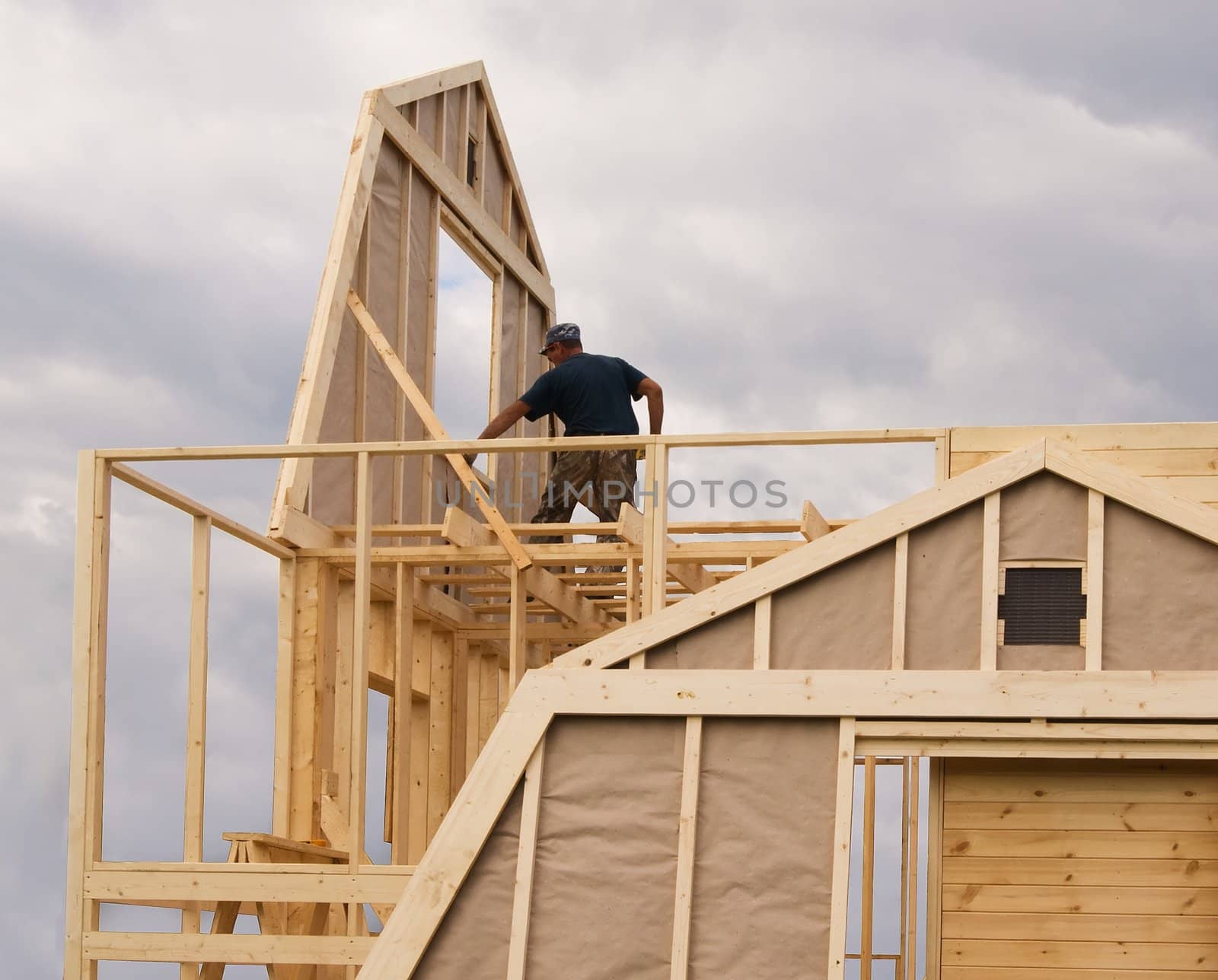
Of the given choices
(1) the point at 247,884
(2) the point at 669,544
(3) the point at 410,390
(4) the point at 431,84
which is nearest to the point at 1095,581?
(2) the point at 669,544

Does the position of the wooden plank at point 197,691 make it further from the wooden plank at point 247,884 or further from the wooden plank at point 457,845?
the wooden plank at point 457,845

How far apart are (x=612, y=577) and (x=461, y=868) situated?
5.25 metres

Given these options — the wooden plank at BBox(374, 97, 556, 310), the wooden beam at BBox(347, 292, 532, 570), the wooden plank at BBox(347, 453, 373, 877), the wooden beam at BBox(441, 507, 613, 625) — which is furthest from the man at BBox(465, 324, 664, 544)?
the wooden plank at BBox(347, 453, 373, 877)

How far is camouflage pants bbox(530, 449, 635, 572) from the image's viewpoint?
45.4ft

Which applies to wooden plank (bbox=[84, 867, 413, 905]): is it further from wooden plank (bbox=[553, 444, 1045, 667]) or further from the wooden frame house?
wooden plank (bbox=[553, 444, 1045, 667])

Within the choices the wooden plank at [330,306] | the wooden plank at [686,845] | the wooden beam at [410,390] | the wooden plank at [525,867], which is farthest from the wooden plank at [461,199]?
the wooden plank at [686,845]

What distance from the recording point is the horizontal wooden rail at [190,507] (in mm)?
11148

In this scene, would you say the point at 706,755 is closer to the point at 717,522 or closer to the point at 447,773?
the point at 717,522

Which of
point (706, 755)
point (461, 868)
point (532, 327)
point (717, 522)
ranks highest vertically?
point (532, 327)

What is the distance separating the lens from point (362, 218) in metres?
14.3

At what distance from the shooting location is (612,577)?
13812mm

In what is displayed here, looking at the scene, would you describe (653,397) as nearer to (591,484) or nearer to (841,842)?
(591,484)

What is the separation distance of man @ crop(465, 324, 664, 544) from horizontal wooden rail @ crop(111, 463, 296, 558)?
2.10 m

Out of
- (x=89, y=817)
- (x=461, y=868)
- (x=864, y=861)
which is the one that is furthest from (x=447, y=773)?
(x=461, y=868)
